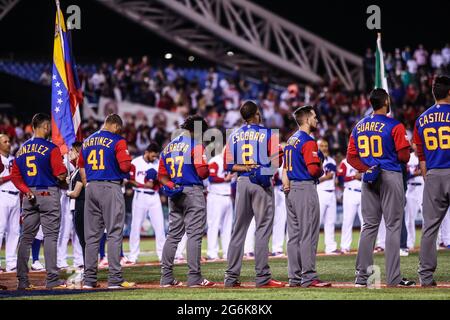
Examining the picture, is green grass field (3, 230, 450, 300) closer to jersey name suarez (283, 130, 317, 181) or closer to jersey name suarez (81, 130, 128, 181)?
jersey name suarez (283, 130, 317, 181)

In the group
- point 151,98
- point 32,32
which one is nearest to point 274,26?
point 151,98

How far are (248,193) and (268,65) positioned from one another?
27813mm

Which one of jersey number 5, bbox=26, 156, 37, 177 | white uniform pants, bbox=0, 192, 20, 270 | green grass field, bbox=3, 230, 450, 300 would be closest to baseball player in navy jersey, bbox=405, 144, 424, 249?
green grass field, bbox=3, 230, 450, 300

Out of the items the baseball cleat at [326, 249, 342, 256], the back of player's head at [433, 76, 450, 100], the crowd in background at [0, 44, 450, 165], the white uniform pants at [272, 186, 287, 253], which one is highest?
the crowd in background at [0, 44, 450, 165]

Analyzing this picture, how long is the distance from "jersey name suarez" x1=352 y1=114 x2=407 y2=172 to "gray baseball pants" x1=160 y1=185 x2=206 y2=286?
2652 mm

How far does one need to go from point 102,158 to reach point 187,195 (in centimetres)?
137

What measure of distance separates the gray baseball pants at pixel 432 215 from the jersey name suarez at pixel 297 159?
1651mm

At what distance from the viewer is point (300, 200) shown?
1182 centimetres

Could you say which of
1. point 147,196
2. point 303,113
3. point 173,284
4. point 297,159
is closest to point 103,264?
point 147,196

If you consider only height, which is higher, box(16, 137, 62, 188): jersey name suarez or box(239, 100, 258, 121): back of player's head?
box(239, 100, 258, 121): back of player's head

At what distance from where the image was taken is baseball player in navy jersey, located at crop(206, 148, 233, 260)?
1838 centimetres

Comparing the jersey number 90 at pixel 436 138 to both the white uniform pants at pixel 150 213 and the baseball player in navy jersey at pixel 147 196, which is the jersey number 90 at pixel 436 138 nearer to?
the baseball player in navy jersey at pixel 147 196

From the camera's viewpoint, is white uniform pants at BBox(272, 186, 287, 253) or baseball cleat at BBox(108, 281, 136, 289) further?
white uniform pants at BBox(272, 186, 287, 253)

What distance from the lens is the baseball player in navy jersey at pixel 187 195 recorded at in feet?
41.0
